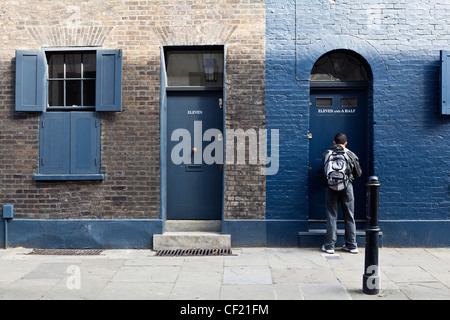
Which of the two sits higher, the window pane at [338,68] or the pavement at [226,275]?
the window pane at [338,68]

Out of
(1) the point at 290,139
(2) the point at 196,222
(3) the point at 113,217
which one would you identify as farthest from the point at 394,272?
(3) the point at 113,217

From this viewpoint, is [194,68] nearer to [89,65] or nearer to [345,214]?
[89,65]

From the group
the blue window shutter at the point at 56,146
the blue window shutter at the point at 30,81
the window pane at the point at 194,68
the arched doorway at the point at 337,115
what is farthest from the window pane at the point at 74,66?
the arched doorway at the point at 337,115

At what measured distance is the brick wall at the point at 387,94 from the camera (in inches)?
278

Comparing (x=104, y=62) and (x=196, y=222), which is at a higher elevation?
(x=104, y=62)

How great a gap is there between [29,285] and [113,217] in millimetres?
2108

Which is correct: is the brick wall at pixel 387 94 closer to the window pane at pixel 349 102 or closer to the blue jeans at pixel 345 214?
the window pane at pixel 349 102

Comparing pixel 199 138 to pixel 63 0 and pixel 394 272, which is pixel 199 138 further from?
pixel 394 272

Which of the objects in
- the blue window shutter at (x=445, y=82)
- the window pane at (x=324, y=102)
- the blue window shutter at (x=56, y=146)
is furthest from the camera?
the window pane at (x=324, y=102)

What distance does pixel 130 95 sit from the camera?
23.4 feet

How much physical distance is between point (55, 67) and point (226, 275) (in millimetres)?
4583

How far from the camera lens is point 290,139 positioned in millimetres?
7102

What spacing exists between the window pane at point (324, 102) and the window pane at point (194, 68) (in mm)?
1706

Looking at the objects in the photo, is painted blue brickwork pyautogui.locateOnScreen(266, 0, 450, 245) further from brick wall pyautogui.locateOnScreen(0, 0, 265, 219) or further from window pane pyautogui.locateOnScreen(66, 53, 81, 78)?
window pane pyautogui.locateOnScreen(66, 53, 81, 78)
